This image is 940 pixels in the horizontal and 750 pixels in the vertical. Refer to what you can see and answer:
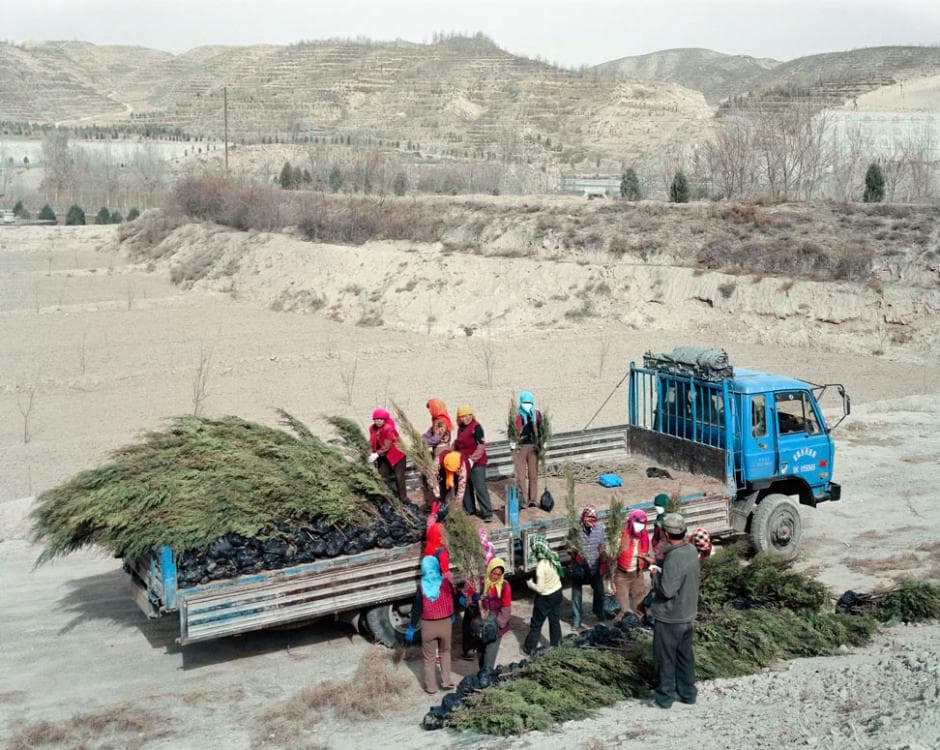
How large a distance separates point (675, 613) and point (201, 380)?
20.1 meters

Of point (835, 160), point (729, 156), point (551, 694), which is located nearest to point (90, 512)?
point (551, 694)

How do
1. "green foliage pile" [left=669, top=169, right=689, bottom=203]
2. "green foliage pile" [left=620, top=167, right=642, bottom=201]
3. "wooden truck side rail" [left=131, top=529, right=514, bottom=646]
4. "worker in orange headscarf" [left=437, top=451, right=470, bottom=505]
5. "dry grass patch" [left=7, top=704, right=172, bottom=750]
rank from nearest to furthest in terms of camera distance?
"dry grass patch" [left=7, top=704, right=172, bottom=750] < "wooden truck side rail" [left=131, top=529, right=514, bottom=646] < "worker in orange headscarf" [left=437, top=451, right=470, bottom=505] < "green foliage pile" [left=669, top=169, right=689, bottom=203] < "green foliage pile" [left=620, top=167, right=642, bottom=201]

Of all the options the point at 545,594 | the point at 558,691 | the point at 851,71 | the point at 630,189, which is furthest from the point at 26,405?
the point at 851,71

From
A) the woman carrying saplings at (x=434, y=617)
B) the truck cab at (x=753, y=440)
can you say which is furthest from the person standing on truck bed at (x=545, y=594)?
the truck cab at (x=753, y=440)

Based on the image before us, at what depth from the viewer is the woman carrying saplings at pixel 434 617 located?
30.8 ft

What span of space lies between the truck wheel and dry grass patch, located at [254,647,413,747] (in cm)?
45

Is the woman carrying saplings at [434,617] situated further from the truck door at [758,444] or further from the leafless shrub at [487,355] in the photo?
the leafless shrub at [487,355]

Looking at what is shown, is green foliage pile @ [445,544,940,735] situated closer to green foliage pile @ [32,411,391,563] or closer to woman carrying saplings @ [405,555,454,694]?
woman carrying saplings @ [405,555,454,694]

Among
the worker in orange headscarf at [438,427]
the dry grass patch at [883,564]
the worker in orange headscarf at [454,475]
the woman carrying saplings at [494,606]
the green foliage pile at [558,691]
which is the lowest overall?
the dry grass patch at [883,564]

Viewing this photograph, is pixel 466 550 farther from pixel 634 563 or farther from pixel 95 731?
pixel 95 731

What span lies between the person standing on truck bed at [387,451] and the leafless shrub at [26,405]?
→ 1149 cm

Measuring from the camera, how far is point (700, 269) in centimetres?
3712

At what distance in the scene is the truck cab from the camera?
501 inches

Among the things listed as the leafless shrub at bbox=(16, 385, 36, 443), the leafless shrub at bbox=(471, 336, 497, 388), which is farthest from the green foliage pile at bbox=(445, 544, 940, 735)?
the leafless shrub at bbox=(471, 336, 497, 388)
